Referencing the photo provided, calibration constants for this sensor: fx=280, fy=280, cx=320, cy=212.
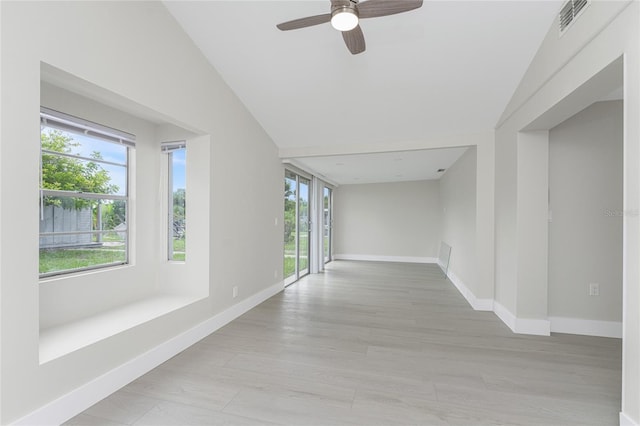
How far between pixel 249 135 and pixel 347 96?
4.48ft

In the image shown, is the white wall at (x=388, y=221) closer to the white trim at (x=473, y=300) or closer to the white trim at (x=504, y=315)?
the white trim at (x=473, y=300)

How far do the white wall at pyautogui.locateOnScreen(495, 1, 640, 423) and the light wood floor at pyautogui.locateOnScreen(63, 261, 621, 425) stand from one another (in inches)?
15.5

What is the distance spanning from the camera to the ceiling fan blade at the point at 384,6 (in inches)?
68.8

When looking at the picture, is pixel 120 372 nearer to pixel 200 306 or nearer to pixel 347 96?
pixel 200 306

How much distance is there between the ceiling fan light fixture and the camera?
1729mm

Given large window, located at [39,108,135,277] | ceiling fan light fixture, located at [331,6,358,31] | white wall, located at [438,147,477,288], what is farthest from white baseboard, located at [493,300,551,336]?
large window, located at [39,108,135,277]

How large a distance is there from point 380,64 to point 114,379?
11.5 feet

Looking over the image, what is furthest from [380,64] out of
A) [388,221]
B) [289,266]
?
[388,221]

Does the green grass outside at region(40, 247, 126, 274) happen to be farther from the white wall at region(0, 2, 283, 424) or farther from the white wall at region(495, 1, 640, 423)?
the white wall at region(495, 1, 640, 423)

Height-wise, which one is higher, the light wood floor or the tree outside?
the tree outside

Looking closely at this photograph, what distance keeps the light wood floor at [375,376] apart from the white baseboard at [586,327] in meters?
0.11

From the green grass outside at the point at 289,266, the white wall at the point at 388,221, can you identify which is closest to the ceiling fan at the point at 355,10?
the green grass outside at the point at 289,266

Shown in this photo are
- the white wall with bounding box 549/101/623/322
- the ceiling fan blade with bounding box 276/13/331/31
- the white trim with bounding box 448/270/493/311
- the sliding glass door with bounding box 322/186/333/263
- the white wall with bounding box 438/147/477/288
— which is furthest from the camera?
the sliding glass door with bounding box 322/186/333/263

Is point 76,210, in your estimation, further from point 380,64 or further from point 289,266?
point 289,266
